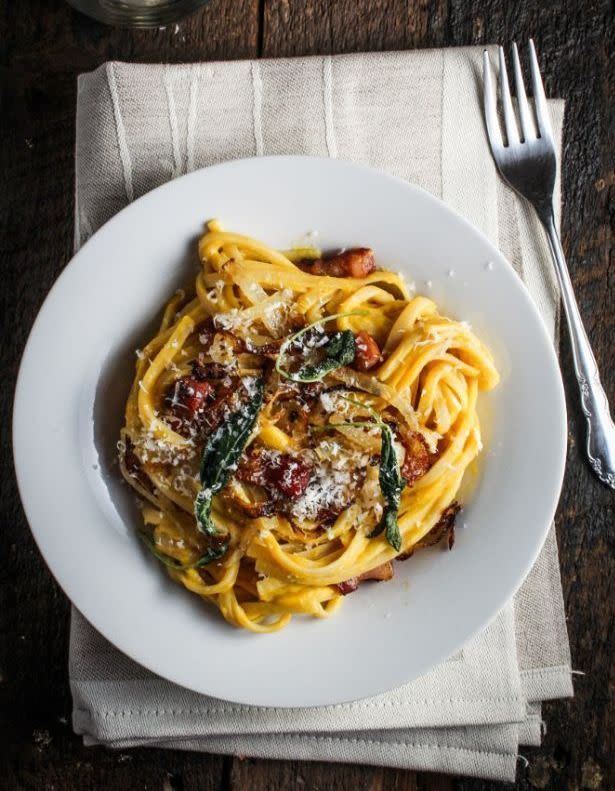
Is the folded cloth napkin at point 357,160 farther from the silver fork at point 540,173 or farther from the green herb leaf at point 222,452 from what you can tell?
the green herb leaf at point 222,452

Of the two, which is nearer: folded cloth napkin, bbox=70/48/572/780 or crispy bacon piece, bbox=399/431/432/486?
crispy bacon piece, bbox=399/431/432/486

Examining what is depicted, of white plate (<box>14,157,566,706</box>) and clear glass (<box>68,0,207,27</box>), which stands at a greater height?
clear glass (<box>68,0,207,27</box>)

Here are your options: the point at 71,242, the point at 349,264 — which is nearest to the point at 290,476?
the point at 349,264

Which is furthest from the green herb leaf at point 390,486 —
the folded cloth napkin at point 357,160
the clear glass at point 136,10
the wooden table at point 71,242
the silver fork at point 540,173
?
the clear glass at point 136,10

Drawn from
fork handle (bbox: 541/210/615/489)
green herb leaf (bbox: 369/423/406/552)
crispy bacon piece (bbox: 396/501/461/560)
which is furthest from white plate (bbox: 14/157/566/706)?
fork handle (bbox: 541/210/615/489)

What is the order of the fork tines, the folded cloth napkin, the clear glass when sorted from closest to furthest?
1. the folded cloth napkin
2. the fork tines
3. the clear glass

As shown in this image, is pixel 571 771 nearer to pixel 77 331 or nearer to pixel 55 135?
pixel 77 331

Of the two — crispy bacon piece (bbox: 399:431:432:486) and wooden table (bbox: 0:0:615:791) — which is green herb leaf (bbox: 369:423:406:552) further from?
wooden table (bbox: 0:0:615:791)
